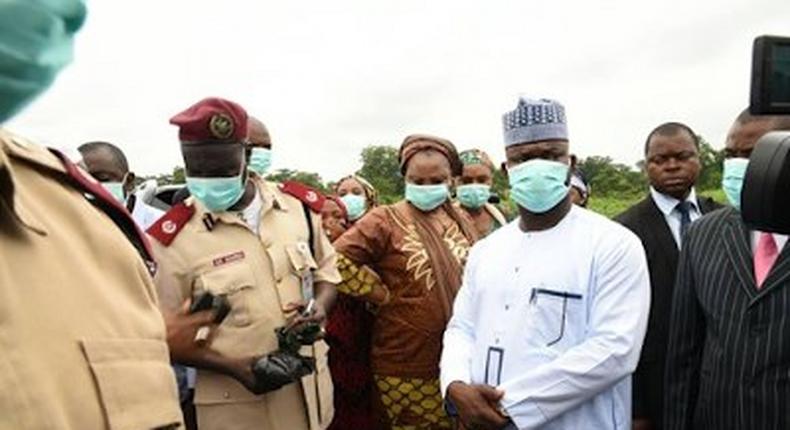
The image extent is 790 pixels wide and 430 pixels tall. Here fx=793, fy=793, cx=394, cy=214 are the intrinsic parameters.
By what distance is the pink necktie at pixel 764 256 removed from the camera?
2.33m

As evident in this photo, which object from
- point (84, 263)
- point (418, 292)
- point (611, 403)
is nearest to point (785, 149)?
point (84, 263)

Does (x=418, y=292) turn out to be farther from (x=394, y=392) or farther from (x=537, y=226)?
(x=537, y=226)

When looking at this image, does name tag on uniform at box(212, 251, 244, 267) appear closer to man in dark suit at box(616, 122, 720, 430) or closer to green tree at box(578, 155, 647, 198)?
man in dark suit at box(616, 122, 720, 430)

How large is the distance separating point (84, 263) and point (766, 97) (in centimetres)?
124

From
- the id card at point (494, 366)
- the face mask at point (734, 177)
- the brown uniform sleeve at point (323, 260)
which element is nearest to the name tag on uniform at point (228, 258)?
the brown uniform sleeve at point (323, 260)

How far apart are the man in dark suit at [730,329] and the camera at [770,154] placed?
826 millimetres

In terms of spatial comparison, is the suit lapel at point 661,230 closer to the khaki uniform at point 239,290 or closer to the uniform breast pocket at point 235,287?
the khaki uniform at point 239,290

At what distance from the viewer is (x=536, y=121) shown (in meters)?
2.99

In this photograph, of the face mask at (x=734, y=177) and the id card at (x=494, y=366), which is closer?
the id card at (x=494, y=366)

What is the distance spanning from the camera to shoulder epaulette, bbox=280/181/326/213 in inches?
134

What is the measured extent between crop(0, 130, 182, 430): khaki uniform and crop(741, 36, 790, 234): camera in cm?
109

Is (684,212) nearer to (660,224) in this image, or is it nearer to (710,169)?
(660,224)

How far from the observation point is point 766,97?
1502 millimetres

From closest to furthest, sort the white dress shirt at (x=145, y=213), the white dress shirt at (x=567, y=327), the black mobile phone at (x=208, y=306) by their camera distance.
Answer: the black mobile phone at (x=208, y=306) → the white dress shirt at (x=567, y=327) → the white dress shirt at (x=145, y=213)
